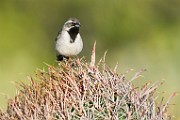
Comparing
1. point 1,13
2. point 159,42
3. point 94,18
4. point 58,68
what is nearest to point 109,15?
point 94,18

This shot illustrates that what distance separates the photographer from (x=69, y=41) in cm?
388

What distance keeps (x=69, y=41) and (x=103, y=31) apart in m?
4.15

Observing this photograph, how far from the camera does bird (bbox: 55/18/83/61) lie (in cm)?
381

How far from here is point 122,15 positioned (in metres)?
7.84

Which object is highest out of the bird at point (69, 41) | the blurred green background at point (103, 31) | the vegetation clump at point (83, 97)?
the blurred green background at point (103, 31)

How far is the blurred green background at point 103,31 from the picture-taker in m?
6.39

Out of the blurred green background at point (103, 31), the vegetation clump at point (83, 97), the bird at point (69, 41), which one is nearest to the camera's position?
the vegetation clump at point (83, 97)

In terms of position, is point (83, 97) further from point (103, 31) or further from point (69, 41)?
point (103, 31)

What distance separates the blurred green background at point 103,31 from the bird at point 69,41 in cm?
195

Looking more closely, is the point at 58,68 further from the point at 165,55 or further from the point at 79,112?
the point at 165,55

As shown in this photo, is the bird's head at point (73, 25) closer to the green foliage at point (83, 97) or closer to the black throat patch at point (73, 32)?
the black throat patch at point (73, 32)

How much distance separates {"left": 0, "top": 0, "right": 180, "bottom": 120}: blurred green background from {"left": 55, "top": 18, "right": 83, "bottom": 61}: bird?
1.95m

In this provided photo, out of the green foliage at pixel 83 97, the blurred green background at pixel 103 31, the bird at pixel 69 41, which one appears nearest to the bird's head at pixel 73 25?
the bird at pixel 69 41

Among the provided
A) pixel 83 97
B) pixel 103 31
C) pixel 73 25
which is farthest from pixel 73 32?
pixel 103 31
